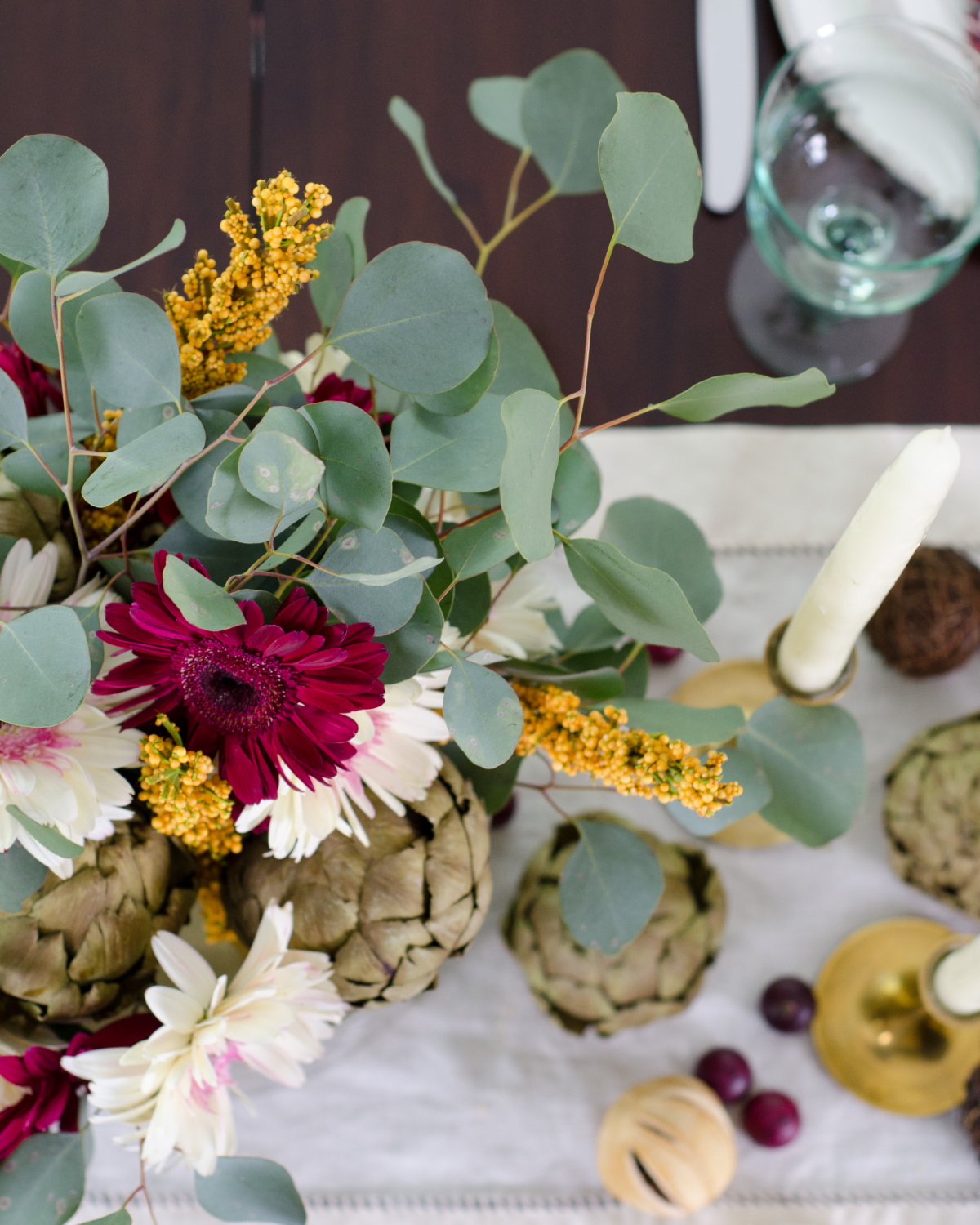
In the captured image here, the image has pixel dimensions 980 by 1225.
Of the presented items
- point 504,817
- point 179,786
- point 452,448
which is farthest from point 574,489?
point 504,817

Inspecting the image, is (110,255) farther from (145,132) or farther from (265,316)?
(265,316)

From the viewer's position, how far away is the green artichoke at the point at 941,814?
0.55m

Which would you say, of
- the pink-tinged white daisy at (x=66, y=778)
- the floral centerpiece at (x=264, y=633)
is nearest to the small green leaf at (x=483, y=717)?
the floral centerpiece at (x=264, y=633)

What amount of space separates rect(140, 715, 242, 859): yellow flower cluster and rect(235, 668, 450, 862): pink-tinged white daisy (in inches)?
0.7

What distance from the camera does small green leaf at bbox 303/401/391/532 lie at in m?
0.28

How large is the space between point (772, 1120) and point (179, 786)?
412 mm

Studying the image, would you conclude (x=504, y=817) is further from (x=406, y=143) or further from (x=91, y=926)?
(x=406, y=143)

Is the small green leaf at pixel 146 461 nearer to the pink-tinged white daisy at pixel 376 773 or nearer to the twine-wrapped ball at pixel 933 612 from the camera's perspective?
the pink-tinged white daisy at pixel 376 773

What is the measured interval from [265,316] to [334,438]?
Answer: 0.04 metres

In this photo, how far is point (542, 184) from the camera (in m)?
0.63

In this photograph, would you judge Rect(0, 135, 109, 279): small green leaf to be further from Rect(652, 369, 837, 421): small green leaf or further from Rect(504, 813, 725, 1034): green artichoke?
Rect(504, 813, 725, 1034): green artichoke

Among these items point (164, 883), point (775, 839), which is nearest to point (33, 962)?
point (164, 883)

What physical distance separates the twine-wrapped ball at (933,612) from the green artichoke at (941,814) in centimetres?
4

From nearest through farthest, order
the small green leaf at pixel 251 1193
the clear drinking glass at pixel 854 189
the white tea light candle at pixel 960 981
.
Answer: the small green leaf at pixel 251 1193 → the white tea light candle at pixel 960 981 → the clear drinking glass at pixel 854 189
